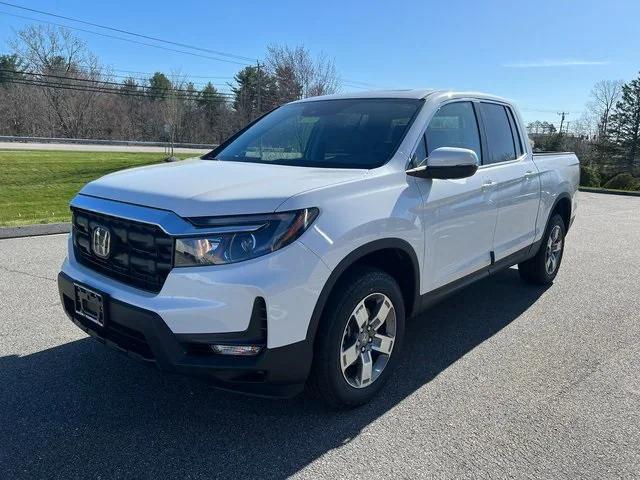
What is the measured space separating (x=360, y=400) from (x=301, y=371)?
617 mm

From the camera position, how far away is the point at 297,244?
8.29ft

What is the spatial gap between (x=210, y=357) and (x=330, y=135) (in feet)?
6.29

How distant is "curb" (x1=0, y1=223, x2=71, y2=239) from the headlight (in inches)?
248

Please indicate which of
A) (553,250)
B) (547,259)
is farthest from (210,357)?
(553,250)

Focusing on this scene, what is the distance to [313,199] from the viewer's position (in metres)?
2.64

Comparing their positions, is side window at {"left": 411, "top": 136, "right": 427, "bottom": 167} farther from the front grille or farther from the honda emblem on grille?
the honda emblem on grille

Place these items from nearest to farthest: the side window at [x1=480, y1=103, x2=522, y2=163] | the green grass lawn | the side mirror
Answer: the side mirror, the side window at [x1=480, y1=103, x2=522, y2=163], the green grass lawn

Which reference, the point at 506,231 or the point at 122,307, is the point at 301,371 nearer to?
the point at 122,307

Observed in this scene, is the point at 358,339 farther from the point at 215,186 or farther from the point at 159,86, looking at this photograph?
the point at 159,86

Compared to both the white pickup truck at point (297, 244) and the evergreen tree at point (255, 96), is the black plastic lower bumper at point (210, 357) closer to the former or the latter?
the white pickup truck at point (297, 244)

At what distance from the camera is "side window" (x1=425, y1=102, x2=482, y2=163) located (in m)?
3.69

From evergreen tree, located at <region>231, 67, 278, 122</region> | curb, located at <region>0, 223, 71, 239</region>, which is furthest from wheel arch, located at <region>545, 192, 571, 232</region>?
evergreen tree, located at <region>231, 67, 278, 122</region>

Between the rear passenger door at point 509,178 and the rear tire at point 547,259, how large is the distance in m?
0.61

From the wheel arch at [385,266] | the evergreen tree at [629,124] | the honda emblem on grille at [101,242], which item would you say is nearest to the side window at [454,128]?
the wheel arch at [385,266]
